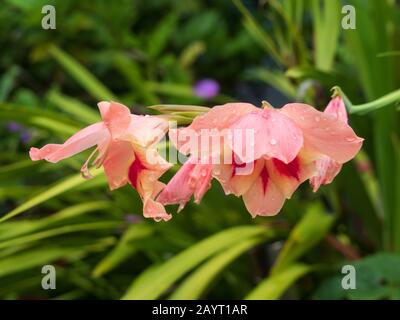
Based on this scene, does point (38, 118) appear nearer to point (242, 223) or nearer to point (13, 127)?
point (242, 223)

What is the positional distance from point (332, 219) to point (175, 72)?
861 mm

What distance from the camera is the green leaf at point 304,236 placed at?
1.16 meters

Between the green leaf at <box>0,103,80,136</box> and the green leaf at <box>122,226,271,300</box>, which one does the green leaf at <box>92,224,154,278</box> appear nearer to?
the green leaf at <box>122,226,271,300</box>

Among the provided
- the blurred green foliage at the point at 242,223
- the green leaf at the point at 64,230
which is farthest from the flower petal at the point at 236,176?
the green leaf at the point at 64,230

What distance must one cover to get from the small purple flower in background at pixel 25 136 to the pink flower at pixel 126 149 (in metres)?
1.29

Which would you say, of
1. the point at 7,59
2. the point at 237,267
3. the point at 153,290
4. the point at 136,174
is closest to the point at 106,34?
the point at 7,59

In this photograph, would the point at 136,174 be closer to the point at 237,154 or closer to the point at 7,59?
the point at 237,154

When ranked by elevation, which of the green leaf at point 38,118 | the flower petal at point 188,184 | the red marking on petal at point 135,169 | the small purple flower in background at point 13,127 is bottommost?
the flower petal at point 188,184

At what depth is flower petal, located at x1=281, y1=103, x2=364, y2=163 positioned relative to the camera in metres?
0.55

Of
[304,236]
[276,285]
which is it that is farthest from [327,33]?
[276,285]

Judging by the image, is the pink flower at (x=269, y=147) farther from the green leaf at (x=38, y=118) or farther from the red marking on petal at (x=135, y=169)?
the green leaf at (x=38, y=118)

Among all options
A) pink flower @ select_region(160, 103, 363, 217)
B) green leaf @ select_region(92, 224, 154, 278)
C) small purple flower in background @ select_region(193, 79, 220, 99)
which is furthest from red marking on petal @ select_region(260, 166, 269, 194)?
small purple flower in background @ select_region(193, 79, 220, 99)

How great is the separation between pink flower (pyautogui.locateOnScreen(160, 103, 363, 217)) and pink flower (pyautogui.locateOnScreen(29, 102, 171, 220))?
2 cm

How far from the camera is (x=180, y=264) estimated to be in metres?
1.11
